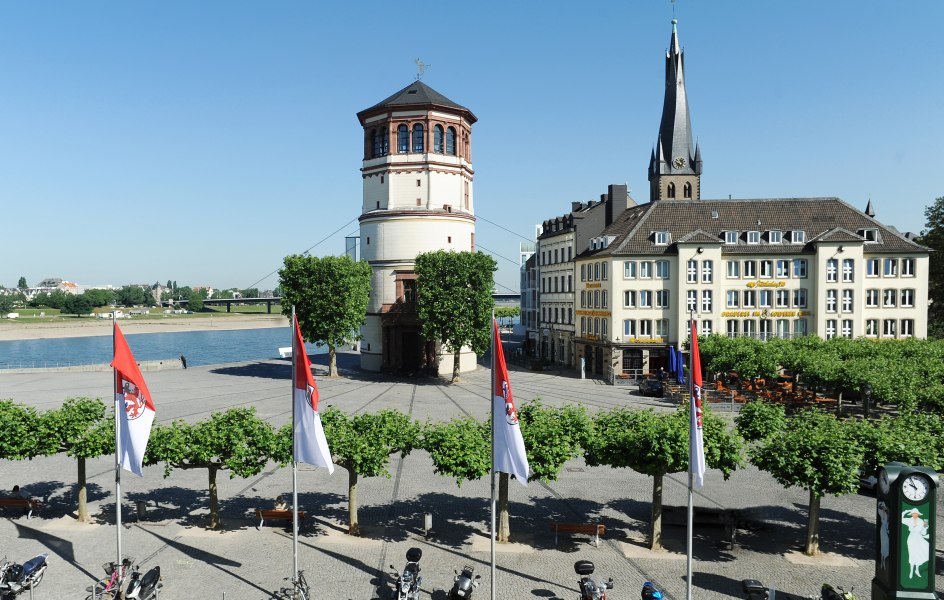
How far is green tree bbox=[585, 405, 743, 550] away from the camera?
1998 centimetres

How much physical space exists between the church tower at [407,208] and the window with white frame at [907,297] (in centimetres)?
4193

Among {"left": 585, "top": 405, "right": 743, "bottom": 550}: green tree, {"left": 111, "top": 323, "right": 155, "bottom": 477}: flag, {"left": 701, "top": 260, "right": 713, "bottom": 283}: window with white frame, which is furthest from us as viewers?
{"left": 701, "top": 260, "right": 713, "bottom": 283}: window with white frame

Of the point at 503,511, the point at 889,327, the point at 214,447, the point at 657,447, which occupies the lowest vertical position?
the point at 503,511

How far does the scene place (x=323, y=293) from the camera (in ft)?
196

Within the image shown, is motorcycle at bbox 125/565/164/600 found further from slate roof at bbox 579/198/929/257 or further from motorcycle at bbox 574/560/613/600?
slate roof at bbox 579/198/929/257

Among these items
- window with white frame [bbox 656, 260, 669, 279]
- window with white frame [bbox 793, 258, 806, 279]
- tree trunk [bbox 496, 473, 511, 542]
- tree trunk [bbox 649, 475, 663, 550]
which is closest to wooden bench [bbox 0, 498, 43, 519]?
tree trunk [bbox 496, 473, 511, 542]

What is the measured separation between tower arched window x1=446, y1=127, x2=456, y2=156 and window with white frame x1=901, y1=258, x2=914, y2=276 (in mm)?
44243

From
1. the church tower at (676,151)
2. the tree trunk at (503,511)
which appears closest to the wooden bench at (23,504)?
the tree trunk at (503,511)

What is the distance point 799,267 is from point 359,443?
5417 cm

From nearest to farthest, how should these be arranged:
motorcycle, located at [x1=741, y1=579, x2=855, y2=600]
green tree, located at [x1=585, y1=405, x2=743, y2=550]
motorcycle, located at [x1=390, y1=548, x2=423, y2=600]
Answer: motorcycle, located at [x1=741, y1=579, x2=855, y2=600] < motorcycle, located at [x1=390, y1=548, x2=423, y2=600] < green tree, located at [x1=585, y1=405, x2=743, y2=550]

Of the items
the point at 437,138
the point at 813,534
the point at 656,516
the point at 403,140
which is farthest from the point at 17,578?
the point at 437,138

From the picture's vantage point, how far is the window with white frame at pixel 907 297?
62156 millimetres

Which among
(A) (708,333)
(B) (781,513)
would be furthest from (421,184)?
(B) (781,513)

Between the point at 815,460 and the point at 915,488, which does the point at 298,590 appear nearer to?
the point at 915,488
